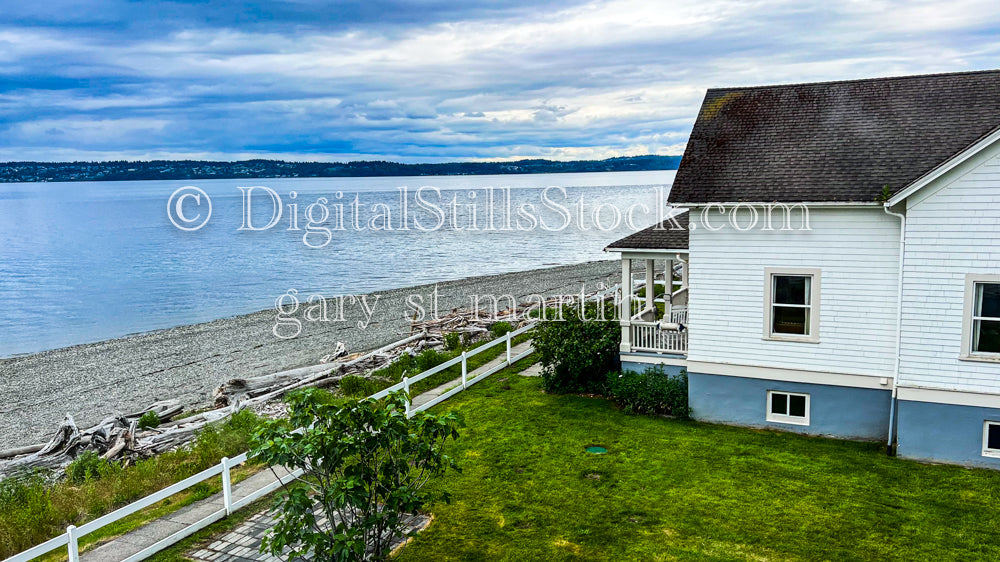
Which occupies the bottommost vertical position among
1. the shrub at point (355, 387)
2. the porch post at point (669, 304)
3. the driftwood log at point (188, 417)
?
the driftwood log at point (188, 417)

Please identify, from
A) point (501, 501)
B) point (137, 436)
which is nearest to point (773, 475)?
point (501, 501)

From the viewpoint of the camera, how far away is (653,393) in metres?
17.2

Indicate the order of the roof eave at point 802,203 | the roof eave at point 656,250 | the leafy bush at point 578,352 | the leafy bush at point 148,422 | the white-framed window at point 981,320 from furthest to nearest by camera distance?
the leafy bush at point 148,422 → the leafy bush at point 578,352 → the roof eave at point 656,250 → the roof eave at point 802,203 → the white-framed window at point 981,320

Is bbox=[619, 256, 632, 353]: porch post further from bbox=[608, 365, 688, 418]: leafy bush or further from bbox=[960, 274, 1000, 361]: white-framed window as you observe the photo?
bbox=[960, 274, 1000, 361]: white-framed window

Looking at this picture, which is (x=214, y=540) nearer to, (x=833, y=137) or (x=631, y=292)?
(x=631, y=292)

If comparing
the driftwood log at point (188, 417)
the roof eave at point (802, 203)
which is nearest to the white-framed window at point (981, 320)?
the roof eave at point (802, 203)

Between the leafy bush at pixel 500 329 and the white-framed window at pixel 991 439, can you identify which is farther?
the leafy bush at pixel 500 329

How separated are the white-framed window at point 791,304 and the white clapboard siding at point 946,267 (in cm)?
177

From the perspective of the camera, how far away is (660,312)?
27078 millimetres

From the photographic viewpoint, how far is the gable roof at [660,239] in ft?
56.4

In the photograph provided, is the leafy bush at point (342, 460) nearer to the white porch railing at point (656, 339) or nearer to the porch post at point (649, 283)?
the white porch railing at point (656, 339)

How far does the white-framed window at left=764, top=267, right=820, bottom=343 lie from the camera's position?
15172mm

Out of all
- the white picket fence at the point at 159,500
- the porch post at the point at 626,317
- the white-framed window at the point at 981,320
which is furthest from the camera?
the porch post at the point at 626,317

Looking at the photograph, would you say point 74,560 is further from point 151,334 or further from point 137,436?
point 151,334
